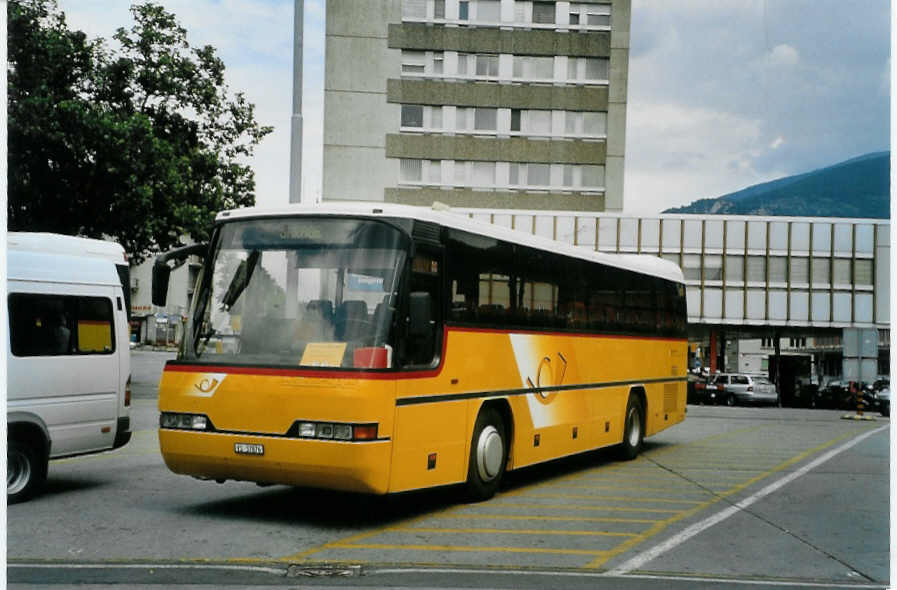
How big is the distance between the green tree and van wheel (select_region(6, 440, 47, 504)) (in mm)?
13093

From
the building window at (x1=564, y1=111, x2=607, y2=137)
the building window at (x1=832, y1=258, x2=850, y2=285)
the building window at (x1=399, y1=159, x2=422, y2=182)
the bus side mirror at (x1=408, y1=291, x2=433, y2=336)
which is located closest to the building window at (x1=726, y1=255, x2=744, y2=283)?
the building window at (x1=832, y1=258, x2=850, y2=285)

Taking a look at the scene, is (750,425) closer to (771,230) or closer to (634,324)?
(634,324)

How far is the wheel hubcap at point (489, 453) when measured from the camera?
37.5ft

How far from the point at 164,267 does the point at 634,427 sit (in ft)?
28.6

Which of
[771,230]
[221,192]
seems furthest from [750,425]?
[771,230]

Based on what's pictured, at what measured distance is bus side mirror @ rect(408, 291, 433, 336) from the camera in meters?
9.73

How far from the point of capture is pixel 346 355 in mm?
9609

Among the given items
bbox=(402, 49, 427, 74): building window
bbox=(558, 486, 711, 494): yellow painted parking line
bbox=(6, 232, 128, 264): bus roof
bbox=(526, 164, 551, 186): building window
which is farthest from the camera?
bbox=(526, 164, 551, 186): building window

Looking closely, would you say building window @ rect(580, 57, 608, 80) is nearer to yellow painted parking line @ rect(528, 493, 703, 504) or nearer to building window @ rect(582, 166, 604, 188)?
building window @ rect(582, 166, 604, 188)

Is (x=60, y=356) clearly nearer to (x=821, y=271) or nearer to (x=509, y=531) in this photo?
(x=509, y=531)

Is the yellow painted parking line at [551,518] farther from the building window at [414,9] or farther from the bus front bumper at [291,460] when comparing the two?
the building window at [414,9]

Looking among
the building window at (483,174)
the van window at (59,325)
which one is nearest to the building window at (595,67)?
the building window at (483,174)

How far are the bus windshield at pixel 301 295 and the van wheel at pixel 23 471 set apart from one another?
2154mm

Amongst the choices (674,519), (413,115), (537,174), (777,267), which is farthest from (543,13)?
(674,519)
